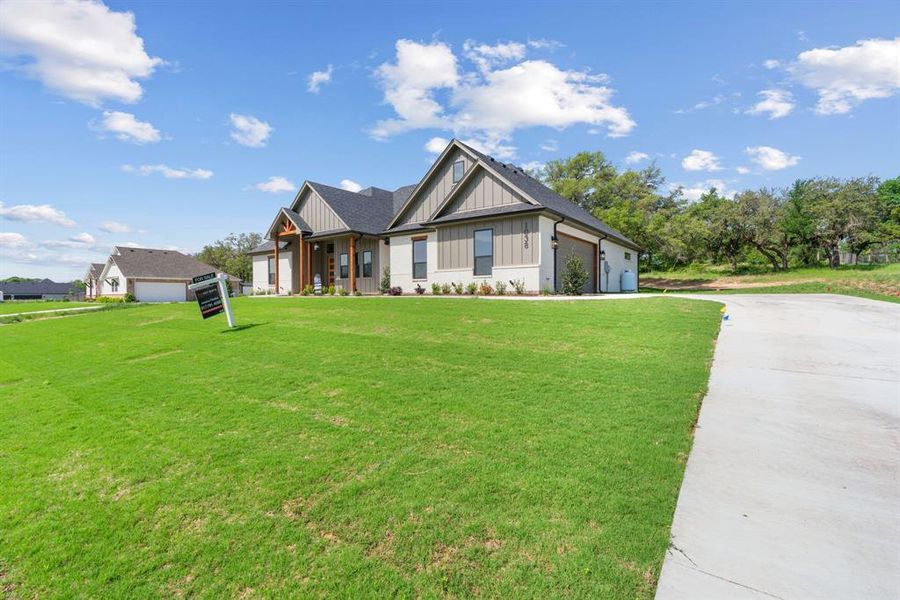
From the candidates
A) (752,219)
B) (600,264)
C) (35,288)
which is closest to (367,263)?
(600,264)

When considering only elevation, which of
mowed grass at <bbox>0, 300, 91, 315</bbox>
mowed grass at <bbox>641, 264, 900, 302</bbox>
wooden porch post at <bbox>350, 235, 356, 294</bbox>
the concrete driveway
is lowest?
the concrete driveway

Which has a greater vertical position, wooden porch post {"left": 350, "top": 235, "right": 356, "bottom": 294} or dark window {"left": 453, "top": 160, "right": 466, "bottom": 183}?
dark window {"left": 453, "top": 160, "right": 466, "bottom": 183}

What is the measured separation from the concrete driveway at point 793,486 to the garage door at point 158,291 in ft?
174

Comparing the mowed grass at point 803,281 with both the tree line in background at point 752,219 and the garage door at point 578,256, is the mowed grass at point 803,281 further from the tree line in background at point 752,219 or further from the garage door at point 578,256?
the garage door at point 578,256

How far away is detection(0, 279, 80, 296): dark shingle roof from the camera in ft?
262

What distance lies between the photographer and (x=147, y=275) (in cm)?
4447

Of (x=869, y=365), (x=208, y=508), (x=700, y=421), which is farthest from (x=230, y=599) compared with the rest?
(x=869, y=365)

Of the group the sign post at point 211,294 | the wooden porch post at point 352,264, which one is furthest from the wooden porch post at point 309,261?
the sign post at point 211,294

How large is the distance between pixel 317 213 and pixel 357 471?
22569 mm

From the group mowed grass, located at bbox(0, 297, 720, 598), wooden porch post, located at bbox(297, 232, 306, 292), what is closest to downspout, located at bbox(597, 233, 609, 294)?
mowed grass, located at bbox(0, 297, 720, 598)

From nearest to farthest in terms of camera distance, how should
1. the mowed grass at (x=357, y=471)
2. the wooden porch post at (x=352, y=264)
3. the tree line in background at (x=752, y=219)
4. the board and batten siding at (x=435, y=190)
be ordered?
the mowed grass at (x=357, y=471)
the board and batten siding at (x=435, y=190)
the wooden porch post at (x=352, y=264)
the tree line in background at (x=752, y=219)

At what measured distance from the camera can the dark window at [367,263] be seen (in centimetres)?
2303

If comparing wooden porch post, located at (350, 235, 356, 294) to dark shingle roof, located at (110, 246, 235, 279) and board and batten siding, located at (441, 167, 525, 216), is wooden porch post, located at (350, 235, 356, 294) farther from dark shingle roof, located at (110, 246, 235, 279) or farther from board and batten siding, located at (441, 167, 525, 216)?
dark shingle roof, located at (110, 246, 235, 279)

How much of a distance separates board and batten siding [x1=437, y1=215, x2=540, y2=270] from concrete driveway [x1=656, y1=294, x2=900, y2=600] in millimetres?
10493
